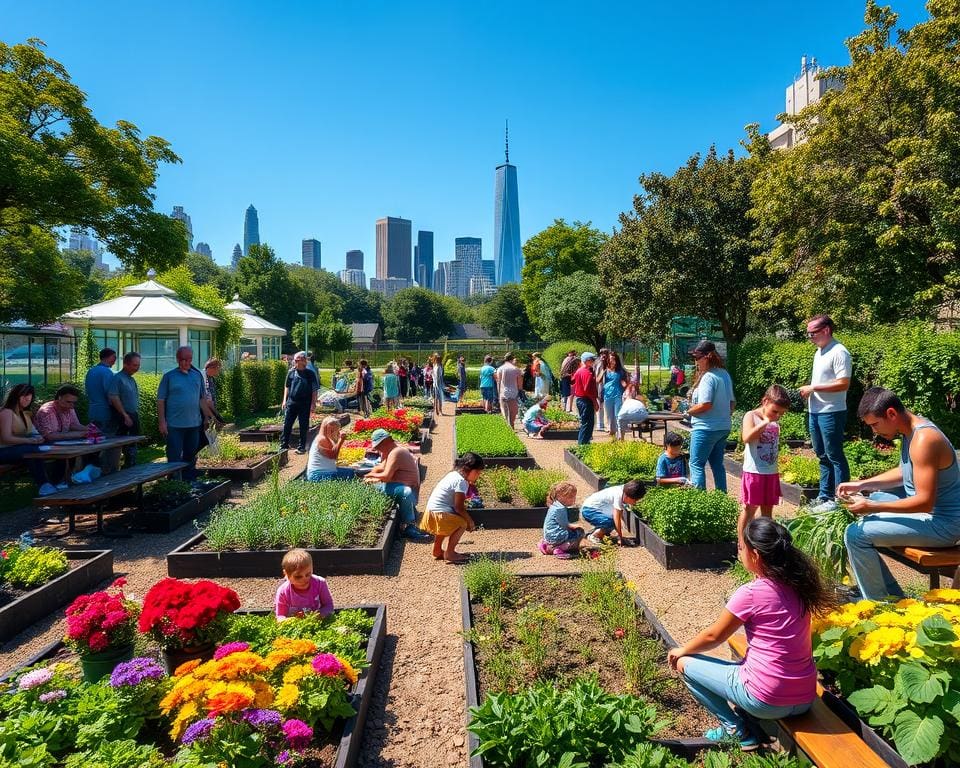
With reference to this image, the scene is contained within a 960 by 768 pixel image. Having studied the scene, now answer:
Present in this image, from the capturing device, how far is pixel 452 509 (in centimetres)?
621

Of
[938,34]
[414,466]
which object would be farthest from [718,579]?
[938,34]

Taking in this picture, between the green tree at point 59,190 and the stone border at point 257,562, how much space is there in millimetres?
5782

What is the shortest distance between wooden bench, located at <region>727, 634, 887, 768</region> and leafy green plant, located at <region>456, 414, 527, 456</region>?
6735mm

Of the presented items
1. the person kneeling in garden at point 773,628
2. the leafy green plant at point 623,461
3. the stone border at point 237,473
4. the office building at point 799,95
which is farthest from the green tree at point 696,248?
the office building at point 799,95

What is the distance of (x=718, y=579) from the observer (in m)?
5.63

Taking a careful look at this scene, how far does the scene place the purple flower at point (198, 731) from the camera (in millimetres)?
2596

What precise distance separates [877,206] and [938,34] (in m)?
3.57

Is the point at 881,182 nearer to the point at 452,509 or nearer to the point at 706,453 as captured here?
the point at 706,453

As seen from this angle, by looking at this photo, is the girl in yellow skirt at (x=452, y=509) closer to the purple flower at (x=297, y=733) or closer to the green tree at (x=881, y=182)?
the purple flower at (x=297, y=733)

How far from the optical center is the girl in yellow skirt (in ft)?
20.2

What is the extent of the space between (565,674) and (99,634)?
2.79 m

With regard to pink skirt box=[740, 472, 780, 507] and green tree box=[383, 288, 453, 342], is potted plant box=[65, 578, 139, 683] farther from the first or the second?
green tree box=[383, 288, 453, 342]

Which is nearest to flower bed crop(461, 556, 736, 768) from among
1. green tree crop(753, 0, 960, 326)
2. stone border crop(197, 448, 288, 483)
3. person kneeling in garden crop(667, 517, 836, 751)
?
person kneeling in garden crop(667, 517, 836, 751)

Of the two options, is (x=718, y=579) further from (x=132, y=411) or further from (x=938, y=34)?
(x=938, y=34)
